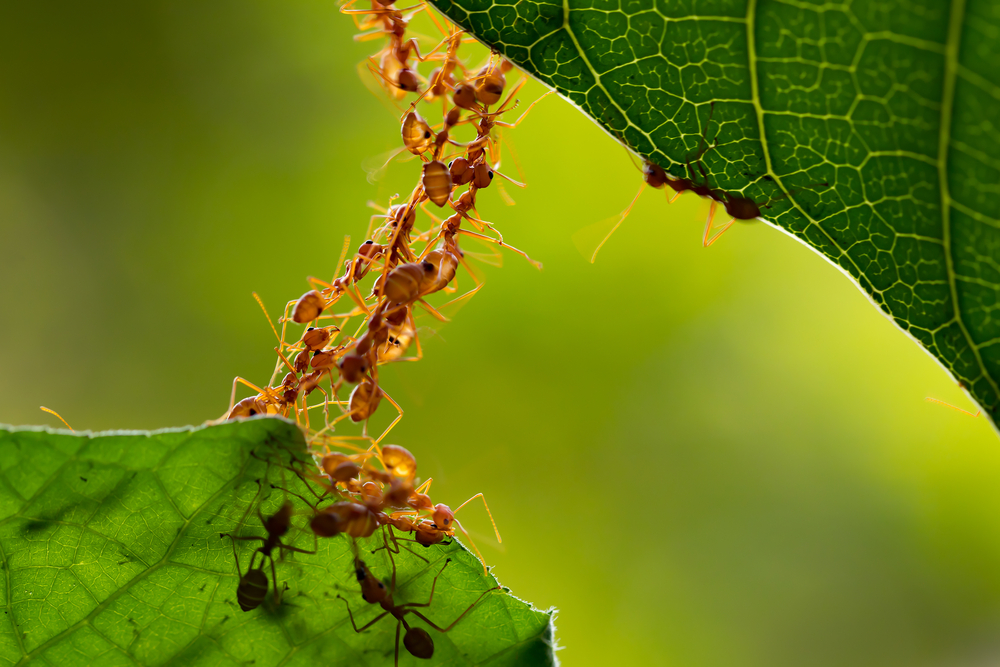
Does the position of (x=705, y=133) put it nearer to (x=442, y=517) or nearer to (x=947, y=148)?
(x=947, y=148)

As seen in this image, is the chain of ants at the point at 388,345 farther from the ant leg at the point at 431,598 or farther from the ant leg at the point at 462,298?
the ant leg at the point at 462,298

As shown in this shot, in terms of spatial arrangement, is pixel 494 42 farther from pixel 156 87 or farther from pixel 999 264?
Answer: pixel 156 87

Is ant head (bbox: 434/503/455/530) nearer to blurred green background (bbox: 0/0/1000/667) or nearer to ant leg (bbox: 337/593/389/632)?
ant leg (bbox: 337/593/389/632)

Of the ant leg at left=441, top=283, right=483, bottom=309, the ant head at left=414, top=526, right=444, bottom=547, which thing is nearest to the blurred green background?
the ant leg at left=441, top=283, right=483, bottom=309

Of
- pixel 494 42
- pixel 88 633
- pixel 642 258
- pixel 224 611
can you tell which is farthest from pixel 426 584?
pixel 642 258

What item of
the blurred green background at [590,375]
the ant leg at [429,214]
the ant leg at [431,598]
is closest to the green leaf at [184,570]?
the ant leg at [431,598]

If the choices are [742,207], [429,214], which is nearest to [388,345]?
[429,214]

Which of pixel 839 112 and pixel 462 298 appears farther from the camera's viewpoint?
pixel 462 298
